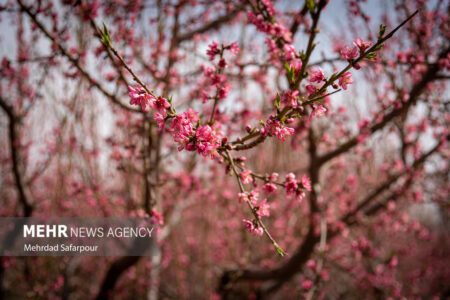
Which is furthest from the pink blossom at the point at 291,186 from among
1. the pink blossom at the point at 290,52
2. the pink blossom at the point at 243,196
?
the pink blossom at the point at 290,52

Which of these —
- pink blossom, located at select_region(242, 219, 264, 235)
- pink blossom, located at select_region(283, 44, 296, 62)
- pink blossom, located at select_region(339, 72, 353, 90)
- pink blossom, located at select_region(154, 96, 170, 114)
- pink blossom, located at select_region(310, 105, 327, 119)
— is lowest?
pink blossom, located at select_region(242, 219, 264, 235)

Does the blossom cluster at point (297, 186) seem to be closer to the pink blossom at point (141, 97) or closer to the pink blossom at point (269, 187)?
the pink blossom at point (269, 187)

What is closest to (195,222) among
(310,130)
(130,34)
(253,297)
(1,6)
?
(253,297)

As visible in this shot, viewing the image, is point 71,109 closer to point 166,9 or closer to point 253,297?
point 166,9

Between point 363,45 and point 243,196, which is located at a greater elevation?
point 363,45

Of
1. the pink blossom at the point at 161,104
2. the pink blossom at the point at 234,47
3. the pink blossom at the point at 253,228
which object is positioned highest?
the pink blossom at the point at 234,47

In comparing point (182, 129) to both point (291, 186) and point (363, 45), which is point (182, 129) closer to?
point (291, 186)

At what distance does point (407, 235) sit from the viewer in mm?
8469

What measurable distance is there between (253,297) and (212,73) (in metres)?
4.77

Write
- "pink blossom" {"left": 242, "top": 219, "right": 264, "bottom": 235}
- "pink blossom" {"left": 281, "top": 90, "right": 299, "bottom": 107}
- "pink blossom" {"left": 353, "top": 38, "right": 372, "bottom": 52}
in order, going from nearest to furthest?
"pink blossom" {"left": 353, "top": 38, "right": 372, "bottom": 52} < "pink blossom" {"left": 281, "top": 90, "right": 299, "bottom": 107} < "pink blossom" {"left": 242, "top": 219, "right": 264, "bottom": 235}

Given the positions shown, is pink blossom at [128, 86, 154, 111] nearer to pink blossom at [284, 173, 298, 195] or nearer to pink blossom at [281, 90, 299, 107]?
pink blossom at [281, 90, 299, 107]

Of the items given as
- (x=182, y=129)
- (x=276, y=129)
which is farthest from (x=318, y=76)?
(x=182, y=129)

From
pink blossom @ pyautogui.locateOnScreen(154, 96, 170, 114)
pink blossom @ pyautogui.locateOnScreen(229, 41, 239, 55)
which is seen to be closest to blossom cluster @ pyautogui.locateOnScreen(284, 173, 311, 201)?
pink blossom @ pyautogui.locateOnScreen(154, 96, 170, 114)

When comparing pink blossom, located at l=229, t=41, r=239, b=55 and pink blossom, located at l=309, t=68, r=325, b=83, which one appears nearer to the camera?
A: pink blossom, located at l=309, t=68, r=325, b=83
